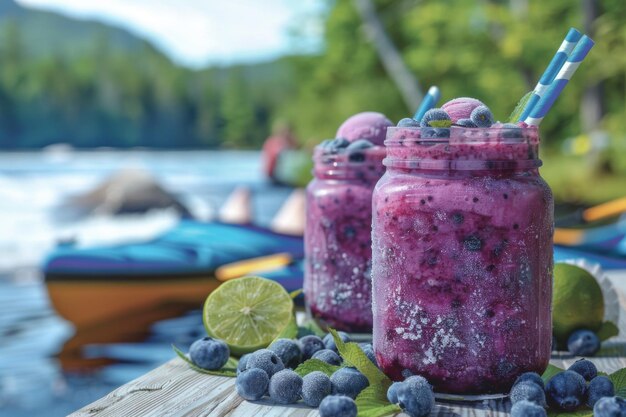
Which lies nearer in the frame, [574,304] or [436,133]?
[436,133]

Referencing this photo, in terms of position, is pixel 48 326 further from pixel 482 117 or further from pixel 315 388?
pixel 482 117

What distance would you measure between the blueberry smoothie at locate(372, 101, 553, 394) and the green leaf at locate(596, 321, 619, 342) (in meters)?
0.50

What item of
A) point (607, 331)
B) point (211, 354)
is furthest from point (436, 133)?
point (607, 331)

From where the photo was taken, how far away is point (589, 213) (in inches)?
205

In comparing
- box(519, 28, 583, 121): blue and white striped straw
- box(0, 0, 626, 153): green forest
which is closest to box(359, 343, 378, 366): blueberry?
box(519, 28, 583, 121): blue and white striped straw

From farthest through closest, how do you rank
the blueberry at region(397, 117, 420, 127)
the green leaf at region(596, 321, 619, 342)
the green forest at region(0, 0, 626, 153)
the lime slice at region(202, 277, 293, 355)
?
the green forest at region(0, 0, 626, 153) → the green leaf at region(596, 321, 619, 342) → the lime slice at region(202, 277, 293, 355) → the blueberry at region(397, 117, 420, 127)

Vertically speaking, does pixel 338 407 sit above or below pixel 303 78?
below

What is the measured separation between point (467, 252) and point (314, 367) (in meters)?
0.35

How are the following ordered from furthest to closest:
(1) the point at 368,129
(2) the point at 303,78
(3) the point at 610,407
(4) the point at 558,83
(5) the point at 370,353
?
(2) the point at 303,78, (1) the point at 368,129, (5) the point at 370,353, (4) the point at 558,83, (3) the point at 610,407

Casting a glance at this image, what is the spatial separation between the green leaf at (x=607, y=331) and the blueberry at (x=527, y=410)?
24.6 inches

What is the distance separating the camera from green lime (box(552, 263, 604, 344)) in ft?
5.44

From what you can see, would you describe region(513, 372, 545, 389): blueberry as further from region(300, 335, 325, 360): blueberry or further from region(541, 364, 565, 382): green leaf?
region(300, 335, 325, 360): blueberry

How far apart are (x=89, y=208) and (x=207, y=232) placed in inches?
401

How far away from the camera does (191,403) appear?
1291 millimetres
